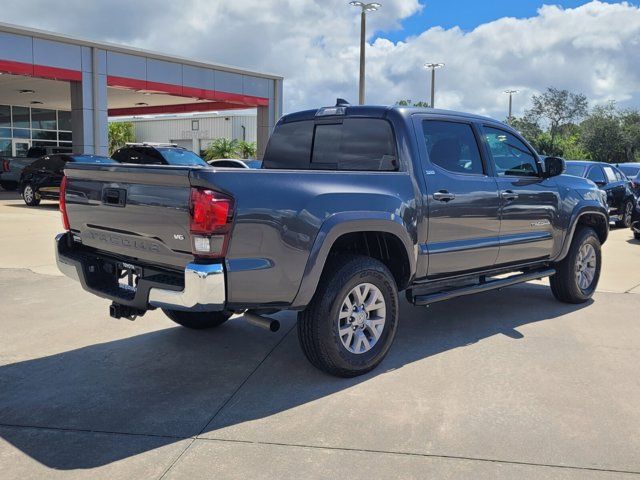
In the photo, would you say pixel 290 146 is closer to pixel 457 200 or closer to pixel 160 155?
pixel 457 200

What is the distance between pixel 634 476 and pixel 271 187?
2.45 meters

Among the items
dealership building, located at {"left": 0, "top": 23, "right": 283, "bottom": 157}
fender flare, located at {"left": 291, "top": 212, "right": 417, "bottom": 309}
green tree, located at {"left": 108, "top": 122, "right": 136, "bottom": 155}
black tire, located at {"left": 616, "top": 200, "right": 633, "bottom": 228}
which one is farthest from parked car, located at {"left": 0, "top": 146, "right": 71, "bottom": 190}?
green tree, located at {"left": 108, "top": 122, "right": 136, "bottom": 155}

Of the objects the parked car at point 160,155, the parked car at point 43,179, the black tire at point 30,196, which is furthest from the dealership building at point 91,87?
the parked car at point 160,155

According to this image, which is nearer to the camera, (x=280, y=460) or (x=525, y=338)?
(x=280, y=460)

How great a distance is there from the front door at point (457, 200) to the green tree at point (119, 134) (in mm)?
47041

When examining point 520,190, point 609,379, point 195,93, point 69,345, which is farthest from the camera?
point 195,93

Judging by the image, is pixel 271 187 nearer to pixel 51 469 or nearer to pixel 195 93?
pixel 51 469

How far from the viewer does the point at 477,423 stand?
3.63 m

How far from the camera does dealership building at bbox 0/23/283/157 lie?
1923 cm

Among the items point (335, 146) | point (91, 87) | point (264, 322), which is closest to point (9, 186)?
point (91, 87)

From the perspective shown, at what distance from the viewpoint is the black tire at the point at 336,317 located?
411cm

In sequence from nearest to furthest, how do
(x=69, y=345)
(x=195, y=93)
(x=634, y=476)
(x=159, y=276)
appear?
1. (x=634, y=476)
2. (x=159, y=276)
3. (x=69, y=345)
4. (x=195, y=93)

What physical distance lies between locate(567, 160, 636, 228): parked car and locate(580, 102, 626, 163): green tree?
118 feet

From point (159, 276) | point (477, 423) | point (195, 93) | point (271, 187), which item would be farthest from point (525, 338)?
point (195, 93)
